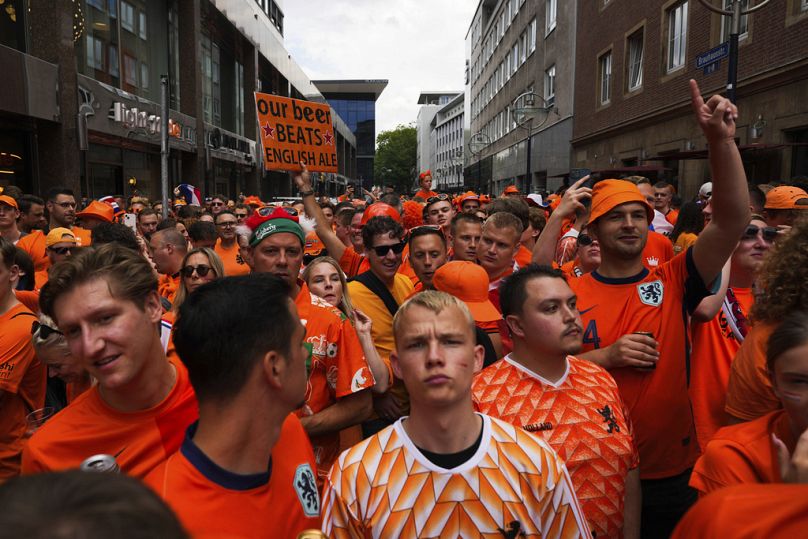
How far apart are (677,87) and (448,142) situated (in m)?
86.9

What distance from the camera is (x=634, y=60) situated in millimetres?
22188

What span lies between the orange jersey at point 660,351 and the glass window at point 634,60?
21.0 m

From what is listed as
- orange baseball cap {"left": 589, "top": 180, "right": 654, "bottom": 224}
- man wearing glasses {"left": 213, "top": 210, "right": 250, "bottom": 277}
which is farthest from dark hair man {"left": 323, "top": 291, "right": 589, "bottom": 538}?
man wearing glasses {"left": 213, "top": 210, "right": 250, "bottom": 277}

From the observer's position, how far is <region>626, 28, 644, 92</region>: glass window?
21.8 m

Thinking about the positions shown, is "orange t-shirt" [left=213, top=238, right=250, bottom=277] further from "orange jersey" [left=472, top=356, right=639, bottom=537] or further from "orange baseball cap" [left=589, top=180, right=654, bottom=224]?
"orange jersey" [left=472, top=356, right=639, bottom=537]

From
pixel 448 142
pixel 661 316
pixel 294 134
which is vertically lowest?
pixel 661 316

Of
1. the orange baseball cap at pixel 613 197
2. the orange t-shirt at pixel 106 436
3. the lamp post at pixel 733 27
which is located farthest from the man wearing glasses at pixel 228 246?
the lamp post at pixel 733 27

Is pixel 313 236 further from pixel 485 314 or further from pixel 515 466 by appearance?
pixel 515 466

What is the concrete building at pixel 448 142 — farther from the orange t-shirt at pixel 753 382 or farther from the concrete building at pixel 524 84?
the orange t-shirt at pixel 753 382

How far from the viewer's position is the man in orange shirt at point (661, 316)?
2779 millimetres

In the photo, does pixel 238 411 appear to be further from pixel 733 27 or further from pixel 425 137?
pixel 425 137

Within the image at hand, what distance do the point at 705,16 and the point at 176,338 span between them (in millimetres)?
18395

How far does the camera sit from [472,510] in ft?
6.20

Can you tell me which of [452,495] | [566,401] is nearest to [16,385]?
[452,495]
